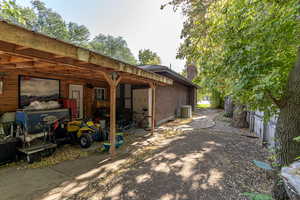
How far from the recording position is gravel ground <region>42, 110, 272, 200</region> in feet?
7.55

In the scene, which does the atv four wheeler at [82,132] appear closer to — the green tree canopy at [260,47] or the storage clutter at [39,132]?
the storage clutter at [39,132]

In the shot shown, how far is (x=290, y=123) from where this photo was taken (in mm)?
2020

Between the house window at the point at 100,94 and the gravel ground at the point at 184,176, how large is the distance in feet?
15.0

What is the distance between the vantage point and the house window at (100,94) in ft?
25.2

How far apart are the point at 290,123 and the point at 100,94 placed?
25.2 ft

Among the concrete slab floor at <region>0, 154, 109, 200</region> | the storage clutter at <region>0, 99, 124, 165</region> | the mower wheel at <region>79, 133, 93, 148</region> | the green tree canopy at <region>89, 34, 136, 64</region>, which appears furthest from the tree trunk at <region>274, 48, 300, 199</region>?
the green tree canopy at <region>89, 34, 136, 64</region>

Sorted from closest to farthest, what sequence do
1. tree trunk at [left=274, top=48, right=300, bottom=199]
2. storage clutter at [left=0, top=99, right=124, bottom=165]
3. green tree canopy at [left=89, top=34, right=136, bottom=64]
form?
tree trunk at [left=274, top=48, right=300, bottom=199], storage clutter at [left=0, top=99, right=124, bottom=165], green tree canopy at [left=89, top=34, right=136, bottom=64]

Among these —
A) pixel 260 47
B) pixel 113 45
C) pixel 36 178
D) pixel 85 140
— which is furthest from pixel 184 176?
pixel 113 45

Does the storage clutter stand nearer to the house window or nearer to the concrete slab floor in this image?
the concrete slab floor

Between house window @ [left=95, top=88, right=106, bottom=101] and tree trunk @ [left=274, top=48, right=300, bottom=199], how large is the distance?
738 cm

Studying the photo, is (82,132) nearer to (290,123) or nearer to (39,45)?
(39,45)

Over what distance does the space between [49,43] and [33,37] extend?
198 mm

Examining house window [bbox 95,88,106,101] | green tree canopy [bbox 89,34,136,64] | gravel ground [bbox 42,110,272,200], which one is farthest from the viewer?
green tree canopy [bbox 89,34,136,64]

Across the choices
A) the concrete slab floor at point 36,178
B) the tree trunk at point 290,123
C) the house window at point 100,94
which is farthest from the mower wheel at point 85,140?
the tree trunk at point 290,123
